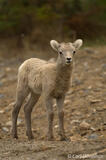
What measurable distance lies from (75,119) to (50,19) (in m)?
12.3

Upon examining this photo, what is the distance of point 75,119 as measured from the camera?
10867 millimetres

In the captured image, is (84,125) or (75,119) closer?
(84,125)

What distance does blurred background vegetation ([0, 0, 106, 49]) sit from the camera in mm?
22422

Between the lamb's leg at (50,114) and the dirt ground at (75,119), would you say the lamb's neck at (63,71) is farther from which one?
the dirt ground at (75,119)

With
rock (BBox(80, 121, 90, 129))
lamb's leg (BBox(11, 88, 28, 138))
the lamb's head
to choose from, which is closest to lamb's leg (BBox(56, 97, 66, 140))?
the lamb's head

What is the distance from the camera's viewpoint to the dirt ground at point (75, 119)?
280 inches

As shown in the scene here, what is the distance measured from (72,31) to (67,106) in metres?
10.7

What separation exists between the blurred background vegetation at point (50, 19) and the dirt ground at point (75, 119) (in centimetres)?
524

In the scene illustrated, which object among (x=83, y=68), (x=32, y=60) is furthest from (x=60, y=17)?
(x=32, y=60)

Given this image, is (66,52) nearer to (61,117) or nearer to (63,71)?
(63,71)

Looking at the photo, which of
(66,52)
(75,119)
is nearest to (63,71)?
(66,52)

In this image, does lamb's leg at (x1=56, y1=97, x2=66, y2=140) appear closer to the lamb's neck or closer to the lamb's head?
the lamb's neck

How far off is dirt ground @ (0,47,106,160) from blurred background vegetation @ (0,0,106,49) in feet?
17.2

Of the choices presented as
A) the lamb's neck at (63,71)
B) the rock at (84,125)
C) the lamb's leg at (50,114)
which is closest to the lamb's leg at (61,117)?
the lamb's leg at (50,114)
